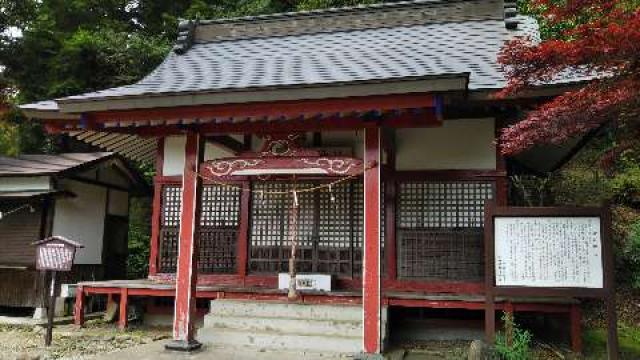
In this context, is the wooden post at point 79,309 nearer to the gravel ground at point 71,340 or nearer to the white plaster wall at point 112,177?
the gravel ground at point 71,340

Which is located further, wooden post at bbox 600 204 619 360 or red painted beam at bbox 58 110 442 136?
red painted beam at bbox 58 110 442 136

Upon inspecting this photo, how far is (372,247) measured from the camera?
20.8ft

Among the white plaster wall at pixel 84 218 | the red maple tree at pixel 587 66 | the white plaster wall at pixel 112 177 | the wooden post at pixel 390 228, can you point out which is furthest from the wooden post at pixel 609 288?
the white plaster wall at pixel 112 177

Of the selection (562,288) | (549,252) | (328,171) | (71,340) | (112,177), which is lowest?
(71,340)

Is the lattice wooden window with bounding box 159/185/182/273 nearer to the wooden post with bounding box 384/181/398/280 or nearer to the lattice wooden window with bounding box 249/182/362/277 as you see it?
the lattice wooden window with bounding box 249/182/362/277

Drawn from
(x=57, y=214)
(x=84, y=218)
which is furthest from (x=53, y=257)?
(x=84, y=218)

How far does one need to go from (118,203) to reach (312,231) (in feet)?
19.8

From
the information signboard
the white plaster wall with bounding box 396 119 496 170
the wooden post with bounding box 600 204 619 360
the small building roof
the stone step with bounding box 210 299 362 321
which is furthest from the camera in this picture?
the small building roof

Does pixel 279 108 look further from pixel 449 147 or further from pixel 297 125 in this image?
pixel 449 147

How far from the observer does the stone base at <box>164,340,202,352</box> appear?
668 cm

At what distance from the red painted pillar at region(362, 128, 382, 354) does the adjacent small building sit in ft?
21.7

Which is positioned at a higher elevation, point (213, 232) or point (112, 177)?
point (112, 177)

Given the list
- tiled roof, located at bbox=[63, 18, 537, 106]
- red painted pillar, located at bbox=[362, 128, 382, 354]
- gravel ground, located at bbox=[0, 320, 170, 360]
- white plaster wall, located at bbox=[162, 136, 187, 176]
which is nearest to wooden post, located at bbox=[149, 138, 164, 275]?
white plaster wall, located at bbox=[162, 136, 187, 176]

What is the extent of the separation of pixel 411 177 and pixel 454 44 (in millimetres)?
3136
